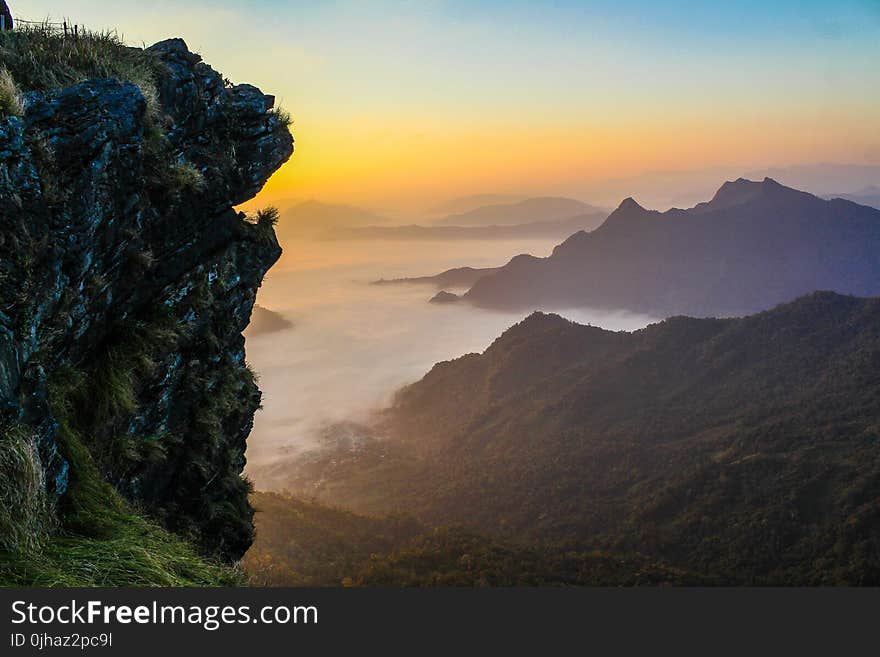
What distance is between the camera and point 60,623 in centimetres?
516

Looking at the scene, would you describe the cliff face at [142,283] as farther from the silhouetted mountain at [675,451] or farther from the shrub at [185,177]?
the silhouetted mountain at [675,451]

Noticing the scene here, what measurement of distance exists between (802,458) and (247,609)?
368 ft

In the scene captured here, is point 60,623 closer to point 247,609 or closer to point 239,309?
point 247,609

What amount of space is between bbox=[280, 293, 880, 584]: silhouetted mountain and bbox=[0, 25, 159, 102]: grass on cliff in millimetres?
76993

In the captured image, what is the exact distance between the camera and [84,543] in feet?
20.4

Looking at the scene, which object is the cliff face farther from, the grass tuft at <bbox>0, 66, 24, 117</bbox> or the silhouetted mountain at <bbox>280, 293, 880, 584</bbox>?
the silhouetted mountain at <bbox>280, 293, 880, 584</bbox>

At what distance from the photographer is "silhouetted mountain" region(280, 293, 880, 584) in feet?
260

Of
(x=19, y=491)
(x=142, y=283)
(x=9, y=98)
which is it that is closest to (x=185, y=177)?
(x=142, y=283)

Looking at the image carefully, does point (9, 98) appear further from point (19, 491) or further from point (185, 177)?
point (19, 491)

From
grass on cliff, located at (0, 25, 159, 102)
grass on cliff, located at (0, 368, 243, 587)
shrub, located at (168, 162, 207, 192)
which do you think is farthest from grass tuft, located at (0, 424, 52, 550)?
shrub, located at (168, 162, 207, 192)

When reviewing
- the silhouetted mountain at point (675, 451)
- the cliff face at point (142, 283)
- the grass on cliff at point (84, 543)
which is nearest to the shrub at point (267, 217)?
the cliff face at point (142, 283)

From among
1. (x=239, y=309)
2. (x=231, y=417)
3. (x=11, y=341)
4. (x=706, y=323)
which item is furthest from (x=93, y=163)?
(x=706, y=323)

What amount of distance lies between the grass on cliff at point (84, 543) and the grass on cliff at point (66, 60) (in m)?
4.36

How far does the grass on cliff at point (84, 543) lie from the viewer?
5.51m
